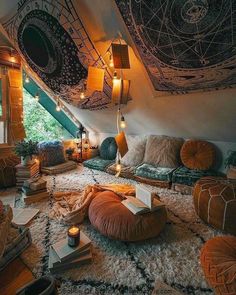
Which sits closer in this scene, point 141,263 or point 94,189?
point 141,263

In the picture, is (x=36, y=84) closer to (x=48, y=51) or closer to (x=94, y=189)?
(x=48, y=51)

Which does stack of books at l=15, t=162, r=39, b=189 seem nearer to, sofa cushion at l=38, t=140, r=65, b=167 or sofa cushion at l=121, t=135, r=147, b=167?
sofa cushion at l=38, t=140, r=65, b=167

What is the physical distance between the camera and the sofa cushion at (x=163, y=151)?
10.7ft

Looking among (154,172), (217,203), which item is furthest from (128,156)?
(217,203)

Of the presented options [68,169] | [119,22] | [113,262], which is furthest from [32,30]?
[113,262]

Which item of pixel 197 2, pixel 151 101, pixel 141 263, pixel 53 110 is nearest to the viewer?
pixel 197 2

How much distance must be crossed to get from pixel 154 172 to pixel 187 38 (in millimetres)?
1948

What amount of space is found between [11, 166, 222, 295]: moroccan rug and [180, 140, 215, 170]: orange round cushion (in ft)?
2.73

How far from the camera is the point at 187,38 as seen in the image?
1597mm

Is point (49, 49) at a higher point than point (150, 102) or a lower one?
higher

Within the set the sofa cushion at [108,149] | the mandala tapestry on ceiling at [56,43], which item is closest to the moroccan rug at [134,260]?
the mandala tapestry on ceiling at [56,43]

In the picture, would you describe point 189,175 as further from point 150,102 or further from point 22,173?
point 22,173

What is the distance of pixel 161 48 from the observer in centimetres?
180

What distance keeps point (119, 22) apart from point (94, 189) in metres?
1.75
